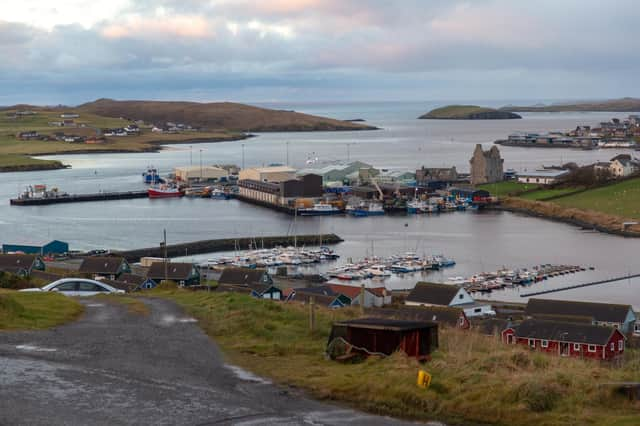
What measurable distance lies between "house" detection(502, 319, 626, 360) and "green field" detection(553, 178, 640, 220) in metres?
16.7

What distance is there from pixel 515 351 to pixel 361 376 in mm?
861

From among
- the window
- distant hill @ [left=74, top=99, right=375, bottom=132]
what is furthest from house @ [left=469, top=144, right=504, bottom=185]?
distant hill @ [left=74, top=99, right=375, bottom=132]

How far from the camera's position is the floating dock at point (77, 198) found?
108 ft

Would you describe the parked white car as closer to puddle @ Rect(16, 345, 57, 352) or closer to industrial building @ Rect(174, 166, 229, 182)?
puddle @ Rect(16, 345, 57, 352)

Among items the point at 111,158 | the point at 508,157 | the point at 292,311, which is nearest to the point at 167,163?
the point at 111,158

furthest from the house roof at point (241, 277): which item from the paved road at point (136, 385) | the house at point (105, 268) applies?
the paved road at point (136, 385)

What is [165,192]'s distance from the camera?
35812 mm

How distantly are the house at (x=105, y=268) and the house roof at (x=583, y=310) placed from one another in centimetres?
613

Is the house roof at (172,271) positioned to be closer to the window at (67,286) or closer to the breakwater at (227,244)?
the window at (67,286)

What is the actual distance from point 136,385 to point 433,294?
917 cm

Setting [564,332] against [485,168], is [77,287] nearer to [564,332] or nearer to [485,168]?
[564,332]

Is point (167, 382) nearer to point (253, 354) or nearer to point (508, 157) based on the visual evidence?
point (253, 354)

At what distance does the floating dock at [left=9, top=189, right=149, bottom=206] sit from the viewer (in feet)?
108

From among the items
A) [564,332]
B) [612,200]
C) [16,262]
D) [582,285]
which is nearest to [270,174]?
[612,200]
